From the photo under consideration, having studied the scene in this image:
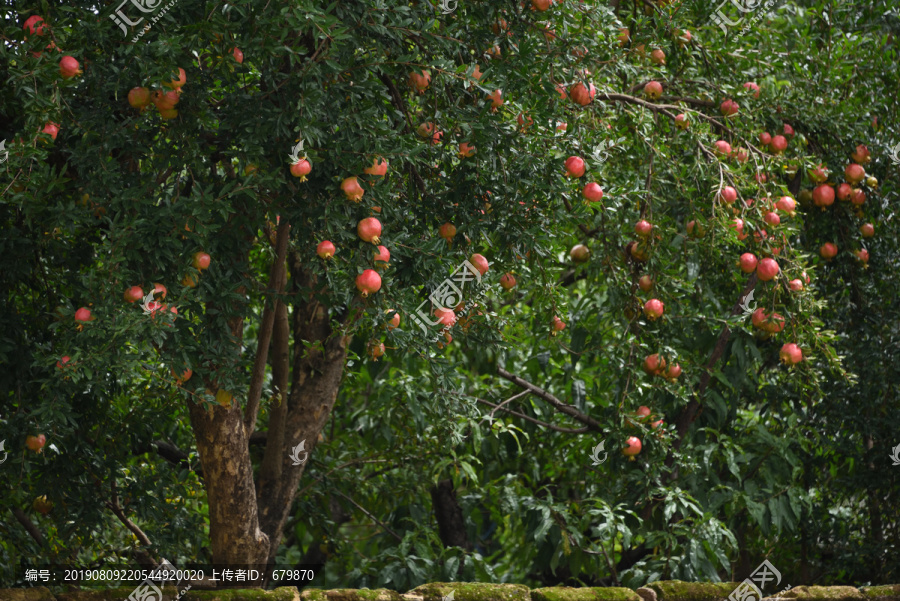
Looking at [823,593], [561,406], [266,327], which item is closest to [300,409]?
[266,327]

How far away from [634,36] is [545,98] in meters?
0.96

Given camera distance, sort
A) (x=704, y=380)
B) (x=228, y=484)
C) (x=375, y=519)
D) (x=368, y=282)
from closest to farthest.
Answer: (x=368, y=282)
(x=228, y=484)
(x=704, y=380)
(x=375, y=519)

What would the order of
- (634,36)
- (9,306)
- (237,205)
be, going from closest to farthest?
(237,205), (9,306), (634,36)

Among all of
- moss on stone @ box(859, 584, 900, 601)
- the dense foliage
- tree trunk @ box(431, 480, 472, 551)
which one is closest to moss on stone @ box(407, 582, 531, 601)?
the dense foliage

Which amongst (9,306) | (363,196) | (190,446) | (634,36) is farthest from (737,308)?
(9,306)

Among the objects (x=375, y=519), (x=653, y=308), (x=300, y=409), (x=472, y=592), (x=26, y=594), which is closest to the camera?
(x=26, y=594)

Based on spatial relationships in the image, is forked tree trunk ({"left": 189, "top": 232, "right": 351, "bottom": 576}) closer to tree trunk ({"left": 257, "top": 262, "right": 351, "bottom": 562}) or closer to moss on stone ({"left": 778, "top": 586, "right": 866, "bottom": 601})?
tree trunk ({"left": 257, "top": 262, "right": 351, "bottom": 562})

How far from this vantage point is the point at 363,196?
2109mm

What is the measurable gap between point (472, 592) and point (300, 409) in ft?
4.80

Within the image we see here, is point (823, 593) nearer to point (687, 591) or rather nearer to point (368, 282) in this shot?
point (687, 591)

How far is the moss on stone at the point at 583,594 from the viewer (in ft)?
7.47

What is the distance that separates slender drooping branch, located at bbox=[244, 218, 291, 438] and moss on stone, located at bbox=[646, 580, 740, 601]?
1390 millimetres

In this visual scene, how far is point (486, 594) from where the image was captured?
2207mm

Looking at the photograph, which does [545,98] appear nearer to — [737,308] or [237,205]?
[237,205]
